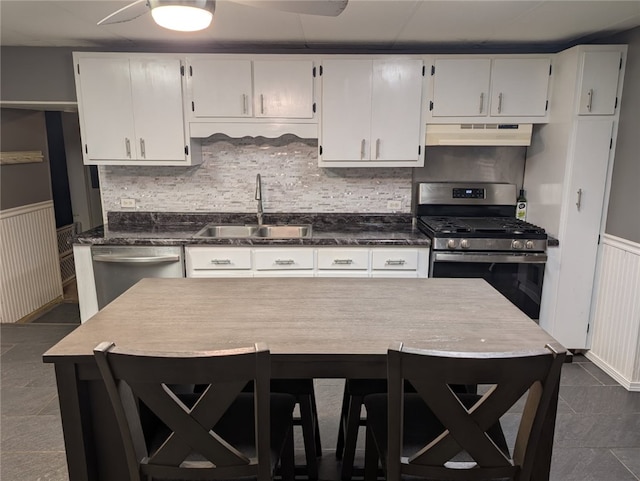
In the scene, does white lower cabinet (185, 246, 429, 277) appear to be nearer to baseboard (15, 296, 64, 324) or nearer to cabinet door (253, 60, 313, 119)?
cabinet door (253, 60, 313, 119)

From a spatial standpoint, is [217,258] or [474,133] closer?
[217,258]

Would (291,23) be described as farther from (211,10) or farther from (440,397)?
(440,397)

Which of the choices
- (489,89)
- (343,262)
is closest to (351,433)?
(343,262)

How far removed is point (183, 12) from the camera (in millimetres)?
1469

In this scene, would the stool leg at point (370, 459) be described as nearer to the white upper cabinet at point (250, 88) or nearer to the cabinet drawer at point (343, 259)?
the cabinet drawer at point (343, 259)

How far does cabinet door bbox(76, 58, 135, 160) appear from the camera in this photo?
323 cm

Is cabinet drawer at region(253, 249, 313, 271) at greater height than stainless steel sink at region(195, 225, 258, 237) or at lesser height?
lesser

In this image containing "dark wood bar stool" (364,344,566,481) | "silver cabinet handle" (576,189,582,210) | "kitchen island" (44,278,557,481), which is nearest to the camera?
"dark wood bar stool" (364,344,566,481)

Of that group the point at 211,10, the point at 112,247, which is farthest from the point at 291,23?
the point at 112,247

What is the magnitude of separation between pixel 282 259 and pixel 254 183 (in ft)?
2.72

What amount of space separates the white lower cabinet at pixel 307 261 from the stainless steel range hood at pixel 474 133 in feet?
2.81

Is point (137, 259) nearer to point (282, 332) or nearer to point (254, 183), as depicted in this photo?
point (254, 183)

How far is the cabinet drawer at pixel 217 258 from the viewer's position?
321 centimetres

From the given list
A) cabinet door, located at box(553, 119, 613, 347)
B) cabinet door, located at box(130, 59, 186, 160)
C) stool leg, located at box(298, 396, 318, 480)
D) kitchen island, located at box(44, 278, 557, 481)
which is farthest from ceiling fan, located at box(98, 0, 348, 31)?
cabinet door, located at box(553, 119, 613, 347)
